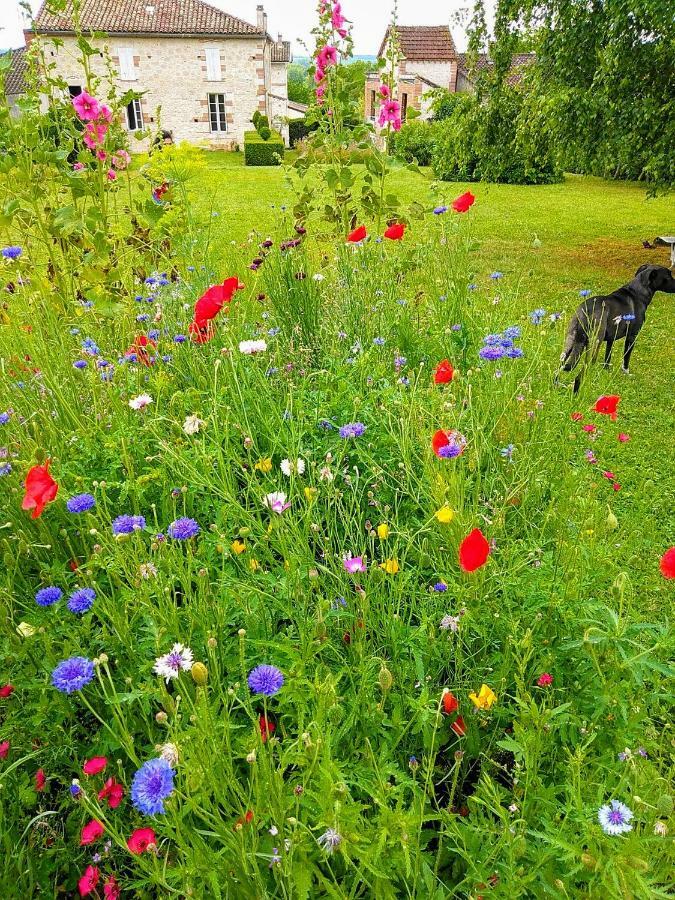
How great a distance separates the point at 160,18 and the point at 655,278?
28.6 metres

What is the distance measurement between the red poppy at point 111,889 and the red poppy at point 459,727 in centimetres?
75

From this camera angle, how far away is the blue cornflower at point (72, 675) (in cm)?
111

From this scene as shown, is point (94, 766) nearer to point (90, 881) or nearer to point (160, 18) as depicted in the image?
point (90, 881)

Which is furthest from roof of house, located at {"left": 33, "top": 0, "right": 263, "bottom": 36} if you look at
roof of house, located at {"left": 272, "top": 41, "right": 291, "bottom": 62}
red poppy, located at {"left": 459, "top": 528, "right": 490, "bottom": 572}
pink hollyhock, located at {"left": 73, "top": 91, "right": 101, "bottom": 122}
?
red poppy, located at {"left": 459, "top": 528, "right": 490, "bottom": 572}

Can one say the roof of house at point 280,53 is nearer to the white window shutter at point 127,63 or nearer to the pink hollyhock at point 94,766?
the white window shutter at point 127,63

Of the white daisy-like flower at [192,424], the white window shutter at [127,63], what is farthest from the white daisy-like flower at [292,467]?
the white window shutter at [127,63]

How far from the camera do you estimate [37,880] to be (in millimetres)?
1282

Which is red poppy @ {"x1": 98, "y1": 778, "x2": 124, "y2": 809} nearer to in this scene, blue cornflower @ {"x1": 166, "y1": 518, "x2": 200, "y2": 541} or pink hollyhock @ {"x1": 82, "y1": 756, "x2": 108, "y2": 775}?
pink hollyhock @ {"x1": 82, "y1": 756, "x2": 108, "y2": 775}

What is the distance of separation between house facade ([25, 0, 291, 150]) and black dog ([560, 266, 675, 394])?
2394cm

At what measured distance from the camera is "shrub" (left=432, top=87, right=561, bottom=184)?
6.98m

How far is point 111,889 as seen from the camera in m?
1.20

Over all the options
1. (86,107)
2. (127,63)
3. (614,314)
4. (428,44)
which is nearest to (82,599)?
(86,107)

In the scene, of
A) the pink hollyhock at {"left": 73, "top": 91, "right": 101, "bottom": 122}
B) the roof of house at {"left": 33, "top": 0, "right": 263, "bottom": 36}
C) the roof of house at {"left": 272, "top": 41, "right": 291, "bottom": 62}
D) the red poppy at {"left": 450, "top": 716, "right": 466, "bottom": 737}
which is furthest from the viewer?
the roof of house at {"left": 272, "top": 41, "right": 291, "bottom": 62}

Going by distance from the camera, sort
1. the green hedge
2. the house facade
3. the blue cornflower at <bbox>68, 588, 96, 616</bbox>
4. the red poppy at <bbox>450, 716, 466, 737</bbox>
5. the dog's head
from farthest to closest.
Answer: the house facade, the green hedge, the dog's head, the blue cornflower at <bbox>68, 588, 96, 616</bbox>, the red poppy at <bbox>450, 716, 466, 737</bbox>
